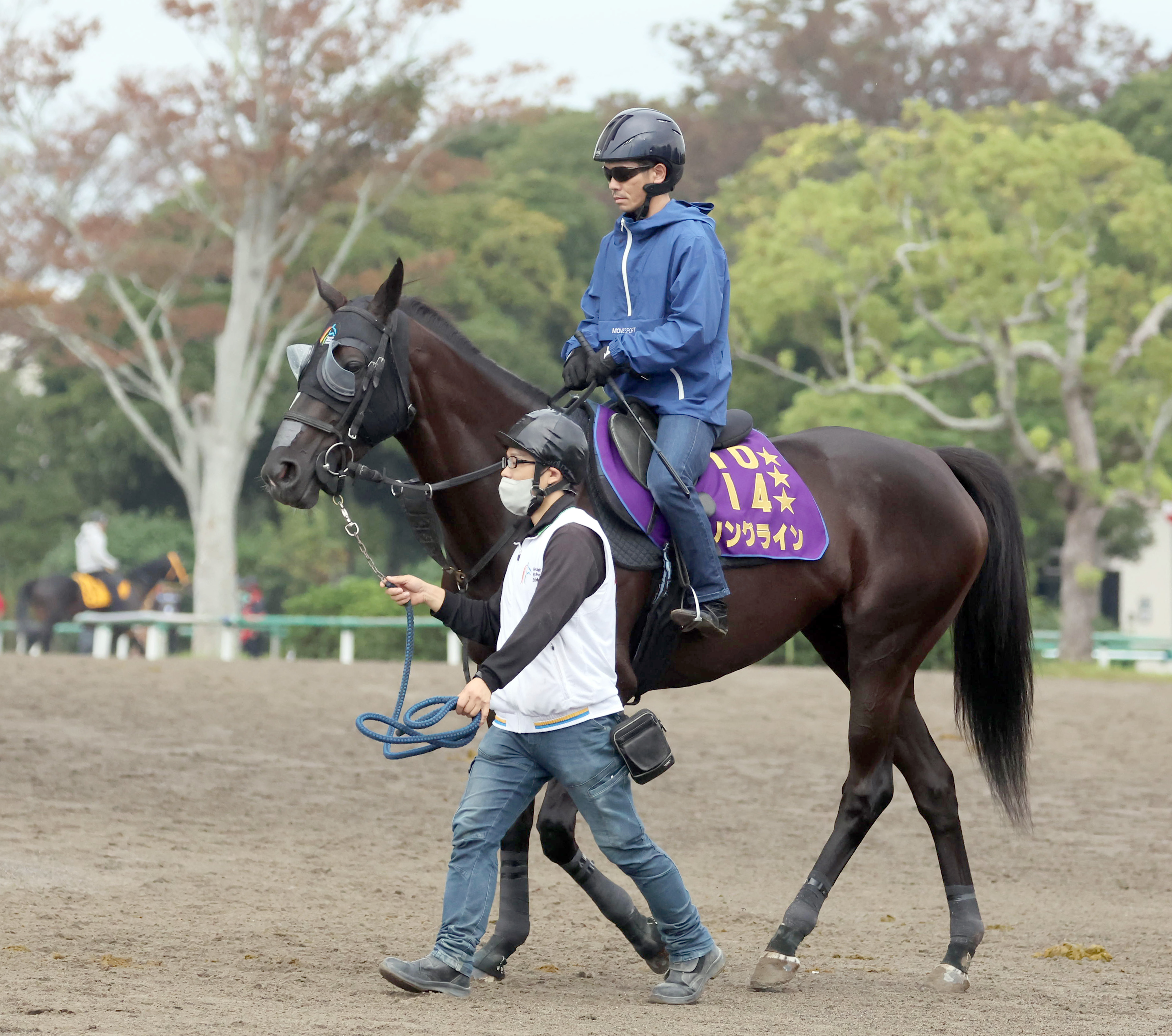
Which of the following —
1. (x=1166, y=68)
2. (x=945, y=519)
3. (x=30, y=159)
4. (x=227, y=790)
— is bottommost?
(x=227, y=790)

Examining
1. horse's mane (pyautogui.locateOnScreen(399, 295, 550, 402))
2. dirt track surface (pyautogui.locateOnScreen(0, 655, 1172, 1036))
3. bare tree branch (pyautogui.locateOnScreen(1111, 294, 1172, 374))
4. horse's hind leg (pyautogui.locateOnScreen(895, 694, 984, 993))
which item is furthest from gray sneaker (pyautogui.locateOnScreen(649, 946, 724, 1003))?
bare tree branch (pyautogui.locateOnScreen(1111, 294, 1172, 374))

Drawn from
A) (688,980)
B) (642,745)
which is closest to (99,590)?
(688,980)

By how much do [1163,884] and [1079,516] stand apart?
54.9 feet

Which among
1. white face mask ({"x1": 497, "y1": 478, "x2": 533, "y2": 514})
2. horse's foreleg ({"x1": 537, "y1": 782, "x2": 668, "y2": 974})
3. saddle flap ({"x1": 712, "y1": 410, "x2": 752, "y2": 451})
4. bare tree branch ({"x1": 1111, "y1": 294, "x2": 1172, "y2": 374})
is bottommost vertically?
horse's foreleg ({"x1": 537, "y1": 782, "x2": 668, "y2": 974})

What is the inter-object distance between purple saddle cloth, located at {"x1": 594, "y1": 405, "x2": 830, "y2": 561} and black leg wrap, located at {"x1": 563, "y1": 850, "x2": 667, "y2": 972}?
109 cm

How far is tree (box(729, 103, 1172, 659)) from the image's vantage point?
899 inches

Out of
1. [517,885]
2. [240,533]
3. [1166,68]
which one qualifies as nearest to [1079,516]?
[1166,68]

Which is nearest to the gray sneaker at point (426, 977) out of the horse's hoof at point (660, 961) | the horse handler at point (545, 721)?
the horse handler at point (545, 721)

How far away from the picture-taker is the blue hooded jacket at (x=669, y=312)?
529 centimetres

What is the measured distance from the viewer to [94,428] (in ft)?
111

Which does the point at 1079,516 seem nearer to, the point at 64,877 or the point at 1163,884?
the point at 1163,884

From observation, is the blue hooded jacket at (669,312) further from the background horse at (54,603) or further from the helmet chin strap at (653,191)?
the background horse at (54,603)

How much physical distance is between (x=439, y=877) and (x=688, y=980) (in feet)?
9.18

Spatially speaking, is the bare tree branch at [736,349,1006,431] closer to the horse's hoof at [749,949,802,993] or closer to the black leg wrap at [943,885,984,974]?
the black leg wrap at [943,885,984,974]
